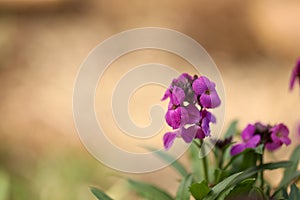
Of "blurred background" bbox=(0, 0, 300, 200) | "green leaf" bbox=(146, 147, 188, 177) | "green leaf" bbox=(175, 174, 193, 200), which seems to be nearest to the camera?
"green leaf" bbox=(175, 174, 193, 200)

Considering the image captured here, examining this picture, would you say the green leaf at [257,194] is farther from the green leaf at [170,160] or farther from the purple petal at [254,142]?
the green leaf at [170,160]

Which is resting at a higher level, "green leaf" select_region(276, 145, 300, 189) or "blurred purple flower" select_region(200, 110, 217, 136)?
"blurred purple flower" select_region(200, 110, 217, 136)

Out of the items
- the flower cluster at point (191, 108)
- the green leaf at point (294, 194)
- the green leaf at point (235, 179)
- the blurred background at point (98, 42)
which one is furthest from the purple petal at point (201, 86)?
the blurred background at point (98, 42)

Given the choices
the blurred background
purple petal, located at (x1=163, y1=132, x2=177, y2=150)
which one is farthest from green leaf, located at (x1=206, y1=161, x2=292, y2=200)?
the blurred background

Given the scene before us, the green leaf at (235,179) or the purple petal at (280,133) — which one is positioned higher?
the purple petal at (280,133)

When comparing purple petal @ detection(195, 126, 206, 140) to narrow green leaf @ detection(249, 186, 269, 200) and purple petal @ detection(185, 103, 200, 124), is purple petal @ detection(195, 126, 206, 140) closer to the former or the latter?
purple petal @ detection(185, 103, 200, 124)

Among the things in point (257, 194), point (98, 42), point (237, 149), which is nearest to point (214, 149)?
point (237, 149)

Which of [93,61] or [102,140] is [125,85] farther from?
[93,61]

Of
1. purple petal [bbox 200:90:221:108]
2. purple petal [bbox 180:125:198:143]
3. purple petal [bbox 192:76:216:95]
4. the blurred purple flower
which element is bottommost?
purple petal [bbox 180:125:198:143]
